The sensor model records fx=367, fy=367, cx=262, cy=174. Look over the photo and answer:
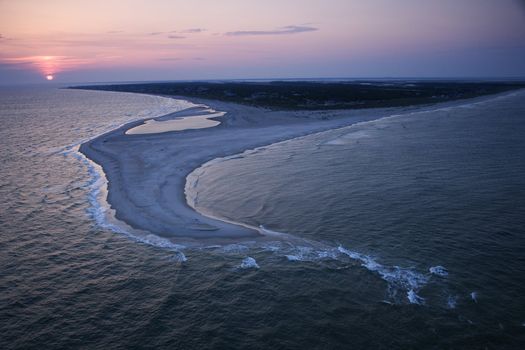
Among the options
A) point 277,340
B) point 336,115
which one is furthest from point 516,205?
point 336,115

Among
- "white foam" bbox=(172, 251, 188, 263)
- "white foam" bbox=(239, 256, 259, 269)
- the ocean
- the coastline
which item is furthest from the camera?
the coastline

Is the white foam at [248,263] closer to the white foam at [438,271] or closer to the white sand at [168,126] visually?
the white foam at [438,271]

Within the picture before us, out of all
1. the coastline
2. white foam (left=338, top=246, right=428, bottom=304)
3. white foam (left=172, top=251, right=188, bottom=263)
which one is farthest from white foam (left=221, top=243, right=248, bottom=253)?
white foam (left=338, top=246, right=428, bottom=304)

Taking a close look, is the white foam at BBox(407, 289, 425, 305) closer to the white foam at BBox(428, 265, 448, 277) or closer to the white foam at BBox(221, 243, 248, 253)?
the white foam at BBox(428, 265, 448, 277)

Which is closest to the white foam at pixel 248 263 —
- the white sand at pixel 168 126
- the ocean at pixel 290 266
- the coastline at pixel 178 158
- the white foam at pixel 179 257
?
the ocean at pixel 290 266

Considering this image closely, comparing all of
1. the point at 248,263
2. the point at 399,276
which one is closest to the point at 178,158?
the point at 248,263

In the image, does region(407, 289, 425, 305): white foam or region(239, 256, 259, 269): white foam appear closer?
region(407, 289, 425, 305): white foam

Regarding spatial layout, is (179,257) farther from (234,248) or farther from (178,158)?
(178,158)

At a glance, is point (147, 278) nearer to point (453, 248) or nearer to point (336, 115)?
point (453, 248)
